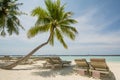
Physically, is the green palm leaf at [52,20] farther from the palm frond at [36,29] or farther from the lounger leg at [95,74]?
the lounger leg at [95,74]

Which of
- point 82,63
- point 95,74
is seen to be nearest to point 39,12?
point 82,63

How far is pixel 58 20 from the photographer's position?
48.0 feet

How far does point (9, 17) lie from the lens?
18609 millimetres

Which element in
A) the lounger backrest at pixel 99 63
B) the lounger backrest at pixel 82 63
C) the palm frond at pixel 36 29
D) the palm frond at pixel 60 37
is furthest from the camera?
the palm frond at pixel 60 37

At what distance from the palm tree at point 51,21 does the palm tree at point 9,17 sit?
4.82 meters

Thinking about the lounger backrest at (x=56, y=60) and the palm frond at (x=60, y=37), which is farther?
the palm frond at (x=60, y=37)

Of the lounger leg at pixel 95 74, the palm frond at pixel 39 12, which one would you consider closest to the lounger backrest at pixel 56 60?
the palm frond at pixel 39 12

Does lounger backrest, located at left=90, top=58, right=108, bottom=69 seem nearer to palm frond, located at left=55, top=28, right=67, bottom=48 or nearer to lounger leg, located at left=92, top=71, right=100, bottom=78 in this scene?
lounger leg, located at left=92, top=71, right=100, bottom=78

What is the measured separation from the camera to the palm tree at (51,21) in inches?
565

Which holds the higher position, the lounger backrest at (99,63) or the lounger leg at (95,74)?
the lounger backrest at (99,63)

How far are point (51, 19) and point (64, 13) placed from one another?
1237 mm

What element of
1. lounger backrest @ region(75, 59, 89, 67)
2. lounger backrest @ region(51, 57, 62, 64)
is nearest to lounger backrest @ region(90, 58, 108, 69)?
lounger backrest @ region(75, 59, 89, 67)

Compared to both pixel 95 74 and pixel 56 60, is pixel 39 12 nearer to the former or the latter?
pixel 56 60

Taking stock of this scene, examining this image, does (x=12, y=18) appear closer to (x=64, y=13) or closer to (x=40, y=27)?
(x=40, y=27)
